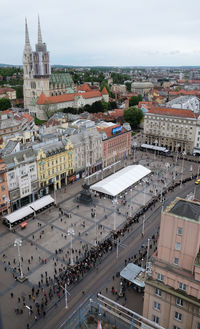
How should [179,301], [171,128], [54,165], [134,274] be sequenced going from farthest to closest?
[171,128] → [54,165] → [134,274] → [179,301]

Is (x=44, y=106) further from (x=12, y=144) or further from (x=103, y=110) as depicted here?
(x=12, y=144)

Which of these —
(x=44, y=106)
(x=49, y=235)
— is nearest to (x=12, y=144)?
(x=49, y=235)

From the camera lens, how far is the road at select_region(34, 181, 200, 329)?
37125mm

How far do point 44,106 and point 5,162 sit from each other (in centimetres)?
9335

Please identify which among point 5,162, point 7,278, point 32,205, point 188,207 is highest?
point 188,207

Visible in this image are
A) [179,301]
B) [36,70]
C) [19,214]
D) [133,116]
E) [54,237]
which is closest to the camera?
[179,301]

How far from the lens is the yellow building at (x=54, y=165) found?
68.6 m

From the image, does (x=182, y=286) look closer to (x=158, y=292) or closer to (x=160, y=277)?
(x=160, y=277)

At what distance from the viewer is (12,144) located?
2596 inches

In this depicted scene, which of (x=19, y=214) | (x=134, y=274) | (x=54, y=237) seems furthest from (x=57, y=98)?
(x=134, y=274)

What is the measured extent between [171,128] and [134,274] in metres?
77.3

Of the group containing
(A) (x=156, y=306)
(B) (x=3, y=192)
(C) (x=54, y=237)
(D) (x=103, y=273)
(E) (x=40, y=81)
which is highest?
(E) (x=40, y=81)

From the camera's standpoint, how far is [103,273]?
148 feet

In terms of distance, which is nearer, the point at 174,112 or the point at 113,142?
the point at 113,142
